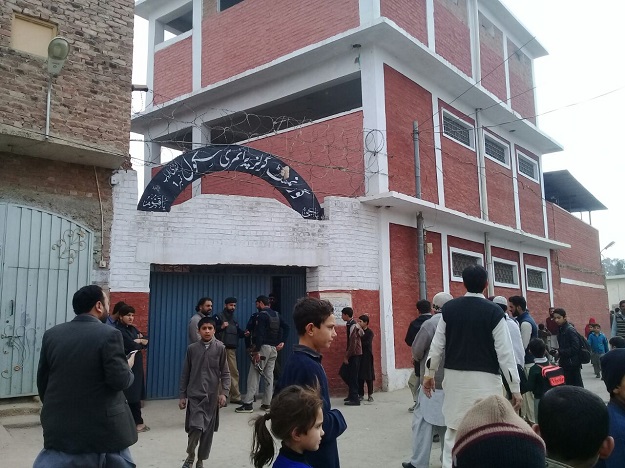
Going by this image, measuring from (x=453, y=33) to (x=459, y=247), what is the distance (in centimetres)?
559

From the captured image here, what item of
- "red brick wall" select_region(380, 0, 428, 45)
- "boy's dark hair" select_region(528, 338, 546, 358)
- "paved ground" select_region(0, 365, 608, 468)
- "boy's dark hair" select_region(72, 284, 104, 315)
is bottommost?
"paved ground" select_region(0, 365, 608, 468)

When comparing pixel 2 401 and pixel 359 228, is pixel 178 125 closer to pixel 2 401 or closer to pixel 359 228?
pixel 359 228

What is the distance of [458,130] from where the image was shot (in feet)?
48.3

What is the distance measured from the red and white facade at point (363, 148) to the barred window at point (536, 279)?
117 millimetres

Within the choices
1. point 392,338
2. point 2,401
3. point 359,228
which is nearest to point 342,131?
point 359,228

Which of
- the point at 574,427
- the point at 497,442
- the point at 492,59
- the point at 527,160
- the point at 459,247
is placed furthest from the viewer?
the point at 527,160

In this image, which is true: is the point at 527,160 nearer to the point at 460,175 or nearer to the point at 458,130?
the point at 458,130

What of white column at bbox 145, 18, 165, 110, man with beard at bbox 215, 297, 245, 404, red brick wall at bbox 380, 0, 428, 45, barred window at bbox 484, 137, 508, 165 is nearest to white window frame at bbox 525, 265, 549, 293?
barred window at bbox 484, 137, 508, 165

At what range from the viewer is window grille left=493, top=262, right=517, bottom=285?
52.7ft

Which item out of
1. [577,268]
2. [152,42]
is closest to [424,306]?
[152,42]

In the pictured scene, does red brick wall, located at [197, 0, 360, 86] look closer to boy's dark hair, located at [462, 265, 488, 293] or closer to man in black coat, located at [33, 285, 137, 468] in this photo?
boy's dark hair, located at [462, 265, 488, 293]

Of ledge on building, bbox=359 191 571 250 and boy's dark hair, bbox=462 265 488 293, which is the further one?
ledge on building, bbox=359 191 571 250

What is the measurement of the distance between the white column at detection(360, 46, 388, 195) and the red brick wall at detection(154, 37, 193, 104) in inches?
220

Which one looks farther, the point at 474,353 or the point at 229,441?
the point at 229,441
